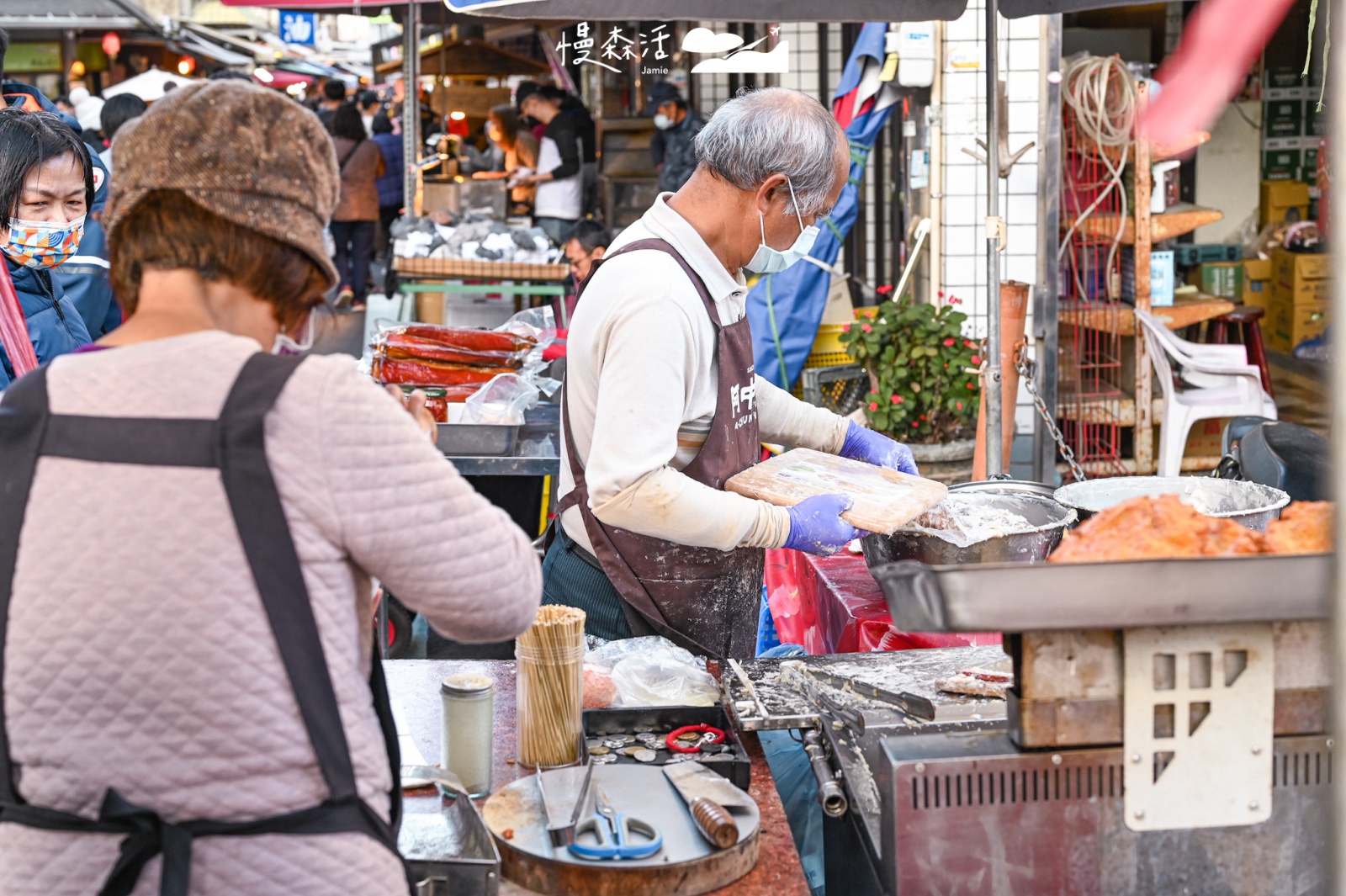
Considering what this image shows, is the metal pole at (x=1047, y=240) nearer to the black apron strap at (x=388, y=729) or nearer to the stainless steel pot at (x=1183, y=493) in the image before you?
the stainless steel pot at (x=1183, y=493)

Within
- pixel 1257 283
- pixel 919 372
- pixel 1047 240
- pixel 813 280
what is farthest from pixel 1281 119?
pixel 919 372

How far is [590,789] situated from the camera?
2221 millimetres

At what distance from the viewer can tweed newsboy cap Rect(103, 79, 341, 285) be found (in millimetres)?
1565

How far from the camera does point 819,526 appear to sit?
2.88 metres

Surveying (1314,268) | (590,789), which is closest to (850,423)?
(590,789)

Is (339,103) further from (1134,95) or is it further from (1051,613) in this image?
(1051,613)

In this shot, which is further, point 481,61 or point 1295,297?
point 481,61

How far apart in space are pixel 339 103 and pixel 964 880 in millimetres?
13677

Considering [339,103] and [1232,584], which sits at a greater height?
[339,103]

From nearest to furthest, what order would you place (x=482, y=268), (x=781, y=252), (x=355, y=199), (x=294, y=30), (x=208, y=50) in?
(x=781, y=252) → (x=482, y=268) → (x=355, y=199) → (x=294, y=30) → (x=208, y=50)

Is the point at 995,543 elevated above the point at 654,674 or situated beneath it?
elevated above

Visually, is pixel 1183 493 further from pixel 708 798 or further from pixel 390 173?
pixel 390 173

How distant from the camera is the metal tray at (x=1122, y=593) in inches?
68.6

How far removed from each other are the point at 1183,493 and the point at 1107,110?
450cm
